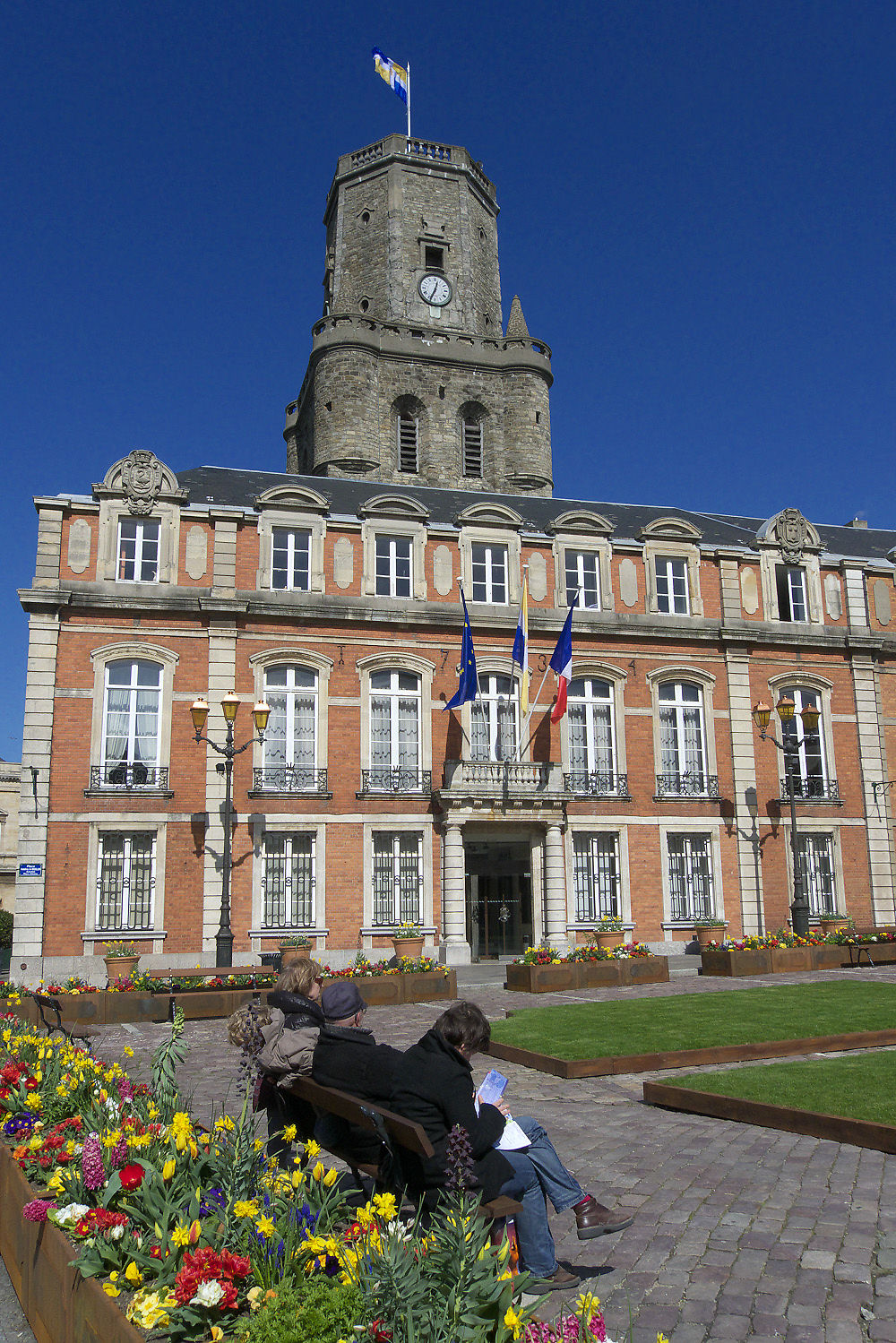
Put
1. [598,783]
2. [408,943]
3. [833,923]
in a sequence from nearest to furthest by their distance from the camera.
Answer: [408,943]
[833,923]
[598,783]

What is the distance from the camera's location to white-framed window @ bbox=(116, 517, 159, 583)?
24.8m

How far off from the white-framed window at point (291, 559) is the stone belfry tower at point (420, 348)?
12.7 meters

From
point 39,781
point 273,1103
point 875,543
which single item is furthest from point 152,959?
point 875,543

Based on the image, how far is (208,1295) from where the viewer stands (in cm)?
389

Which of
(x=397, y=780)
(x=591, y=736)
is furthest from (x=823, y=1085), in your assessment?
(x=591, y=736)

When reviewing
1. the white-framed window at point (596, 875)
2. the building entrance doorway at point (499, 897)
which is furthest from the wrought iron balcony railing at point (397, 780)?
the white-framed window at point (596, 875)

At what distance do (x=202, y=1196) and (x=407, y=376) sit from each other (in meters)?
38.3

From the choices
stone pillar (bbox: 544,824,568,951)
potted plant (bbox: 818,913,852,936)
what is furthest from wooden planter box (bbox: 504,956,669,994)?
potted plant (bbox: 818,913,852,936)

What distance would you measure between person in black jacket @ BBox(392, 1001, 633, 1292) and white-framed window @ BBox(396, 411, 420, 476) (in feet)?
118

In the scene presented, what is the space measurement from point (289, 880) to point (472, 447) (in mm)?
22353

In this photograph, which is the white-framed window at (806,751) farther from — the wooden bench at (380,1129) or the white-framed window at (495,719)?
the wooden bench at (380,1129)

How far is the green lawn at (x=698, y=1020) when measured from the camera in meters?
12.1

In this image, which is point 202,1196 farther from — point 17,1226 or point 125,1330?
point 17,1226

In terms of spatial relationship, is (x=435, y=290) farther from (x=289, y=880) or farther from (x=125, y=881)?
(x=125, y=881)
